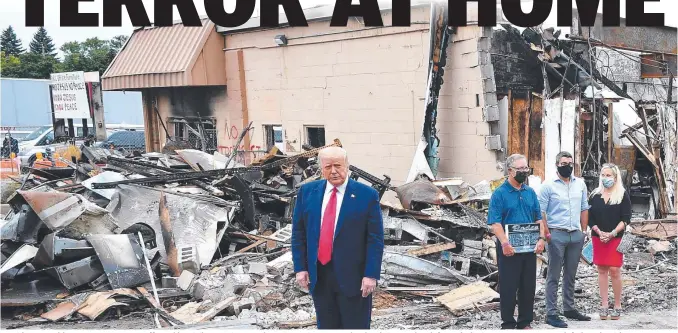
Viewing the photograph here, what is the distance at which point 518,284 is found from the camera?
584cm

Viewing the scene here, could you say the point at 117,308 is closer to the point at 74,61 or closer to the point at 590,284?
the point at 590,284

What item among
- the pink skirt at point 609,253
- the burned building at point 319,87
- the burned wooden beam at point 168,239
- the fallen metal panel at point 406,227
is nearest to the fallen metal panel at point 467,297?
the pink skirt at point 609,253

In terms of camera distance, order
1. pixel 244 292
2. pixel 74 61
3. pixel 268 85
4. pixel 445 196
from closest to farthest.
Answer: pixel 244 292
pixel 445 196
pixel 268 85
pixel 74 61

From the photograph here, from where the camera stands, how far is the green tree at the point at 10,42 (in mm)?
68125

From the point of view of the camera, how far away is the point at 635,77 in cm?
1513

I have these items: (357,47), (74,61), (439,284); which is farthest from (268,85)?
(74,61)

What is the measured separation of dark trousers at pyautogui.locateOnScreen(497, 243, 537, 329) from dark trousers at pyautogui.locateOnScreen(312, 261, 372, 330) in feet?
5.69

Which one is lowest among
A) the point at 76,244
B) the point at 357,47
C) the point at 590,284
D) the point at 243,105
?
the point at 590,284

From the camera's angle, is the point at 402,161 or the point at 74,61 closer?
the point at 402,161

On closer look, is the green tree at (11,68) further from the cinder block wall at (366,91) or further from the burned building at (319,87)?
the cinder block wall at (366,91)

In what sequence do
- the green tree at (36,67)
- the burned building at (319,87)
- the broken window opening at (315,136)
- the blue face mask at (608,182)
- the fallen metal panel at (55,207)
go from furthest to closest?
the green tree at (36,67), the broken window opening at (315,136), the burned building at (319,87), the fallen metal panel at (55,207), the blue face mask at (608,182)

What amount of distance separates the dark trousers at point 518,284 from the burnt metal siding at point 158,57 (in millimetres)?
11796

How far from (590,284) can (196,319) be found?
14.9 feet

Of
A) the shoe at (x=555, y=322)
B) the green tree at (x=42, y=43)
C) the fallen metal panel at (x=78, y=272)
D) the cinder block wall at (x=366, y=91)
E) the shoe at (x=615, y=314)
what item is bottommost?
the shoe at (x=615, y=314)
